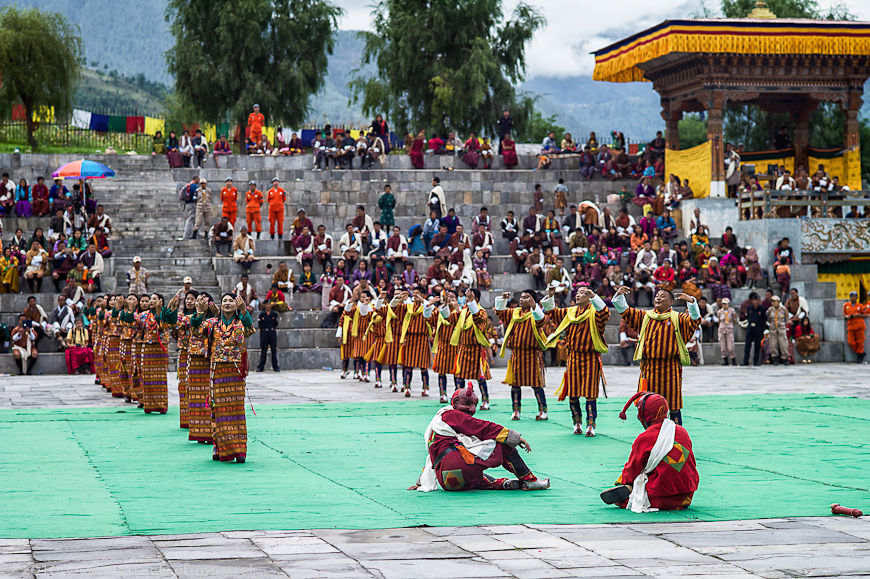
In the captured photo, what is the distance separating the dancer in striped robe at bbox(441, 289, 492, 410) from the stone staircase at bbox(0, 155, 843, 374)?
25.5 feet

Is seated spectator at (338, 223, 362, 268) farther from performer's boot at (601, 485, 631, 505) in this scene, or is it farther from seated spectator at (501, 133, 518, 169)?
performer's boot at (601, 485, 631, 505)

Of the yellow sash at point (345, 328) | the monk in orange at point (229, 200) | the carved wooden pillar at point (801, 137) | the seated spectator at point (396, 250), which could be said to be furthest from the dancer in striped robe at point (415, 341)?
the carved wooden pillar at point (801, 137)

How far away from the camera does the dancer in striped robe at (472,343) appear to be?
1505 cm

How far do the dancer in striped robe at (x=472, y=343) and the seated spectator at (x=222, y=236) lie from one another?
11493 mm

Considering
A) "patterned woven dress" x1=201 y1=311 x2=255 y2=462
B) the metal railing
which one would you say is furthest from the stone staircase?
"patterned woven dress" x1=201 y1=311 x2=255 y2=462

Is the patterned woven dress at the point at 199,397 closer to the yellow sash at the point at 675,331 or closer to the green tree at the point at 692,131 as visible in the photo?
the yellow sash at the point at 675,331

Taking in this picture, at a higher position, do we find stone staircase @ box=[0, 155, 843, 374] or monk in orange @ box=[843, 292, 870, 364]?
stone staircase @ box=[0, 155, 843, 374]

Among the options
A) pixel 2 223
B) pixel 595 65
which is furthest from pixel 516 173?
pixel 2 223

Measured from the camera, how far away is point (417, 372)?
22.0 meters

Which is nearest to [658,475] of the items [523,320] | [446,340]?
[523,320]

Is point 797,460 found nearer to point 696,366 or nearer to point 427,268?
point 696,366

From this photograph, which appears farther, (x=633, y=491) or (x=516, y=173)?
(x=516, y=173)

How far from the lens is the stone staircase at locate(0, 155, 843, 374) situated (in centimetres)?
2316

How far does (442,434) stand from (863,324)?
646 inches
